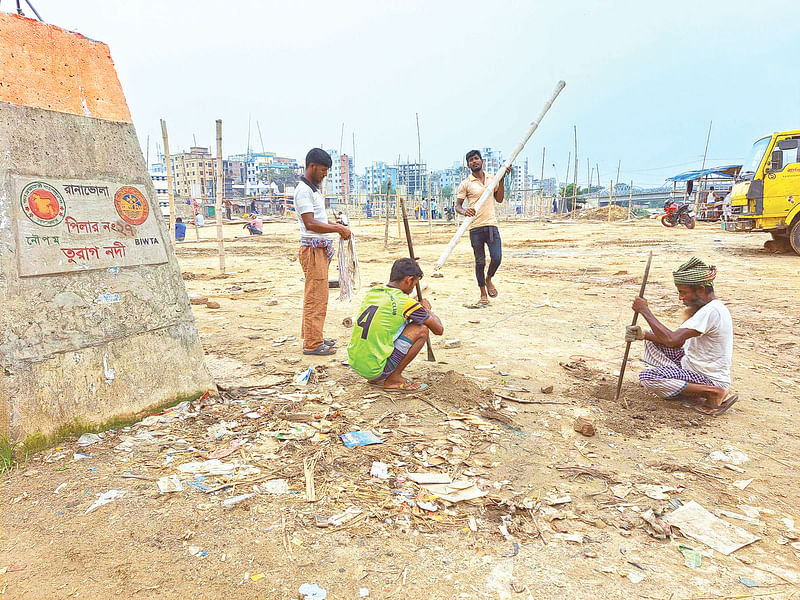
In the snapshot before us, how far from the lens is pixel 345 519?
2.21 m

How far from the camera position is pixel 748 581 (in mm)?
1836

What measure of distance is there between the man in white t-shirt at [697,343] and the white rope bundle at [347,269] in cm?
264

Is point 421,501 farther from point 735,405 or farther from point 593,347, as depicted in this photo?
point 593,347

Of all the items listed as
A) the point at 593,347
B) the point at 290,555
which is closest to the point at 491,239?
the point at 593,347

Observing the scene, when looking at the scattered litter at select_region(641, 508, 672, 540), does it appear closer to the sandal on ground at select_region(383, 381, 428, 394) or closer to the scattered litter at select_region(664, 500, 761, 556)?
the scattered litter at select_region(664, 500, 761, 556)

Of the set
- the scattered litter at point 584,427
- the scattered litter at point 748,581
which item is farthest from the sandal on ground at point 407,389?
the scattered litter at point 748,581

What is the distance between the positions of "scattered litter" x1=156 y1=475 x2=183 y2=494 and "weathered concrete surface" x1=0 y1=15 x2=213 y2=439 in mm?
791

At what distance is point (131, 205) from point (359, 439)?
211cm

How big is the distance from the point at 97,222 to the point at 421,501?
2.53 meters

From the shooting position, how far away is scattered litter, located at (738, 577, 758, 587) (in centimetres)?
182

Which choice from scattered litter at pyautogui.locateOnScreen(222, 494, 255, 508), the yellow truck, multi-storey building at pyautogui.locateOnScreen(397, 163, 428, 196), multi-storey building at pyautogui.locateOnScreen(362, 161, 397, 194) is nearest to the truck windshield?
the yellow truck

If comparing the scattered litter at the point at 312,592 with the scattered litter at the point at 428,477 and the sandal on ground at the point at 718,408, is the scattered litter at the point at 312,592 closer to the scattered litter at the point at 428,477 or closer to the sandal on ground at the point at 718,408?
the scattered litter at the point at 428,477

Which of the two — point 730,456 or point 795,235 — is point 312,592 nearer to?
point 730,456

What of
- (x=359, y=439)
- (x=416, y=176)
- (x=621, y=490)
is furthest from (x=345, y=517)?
(x=416, y=176)
